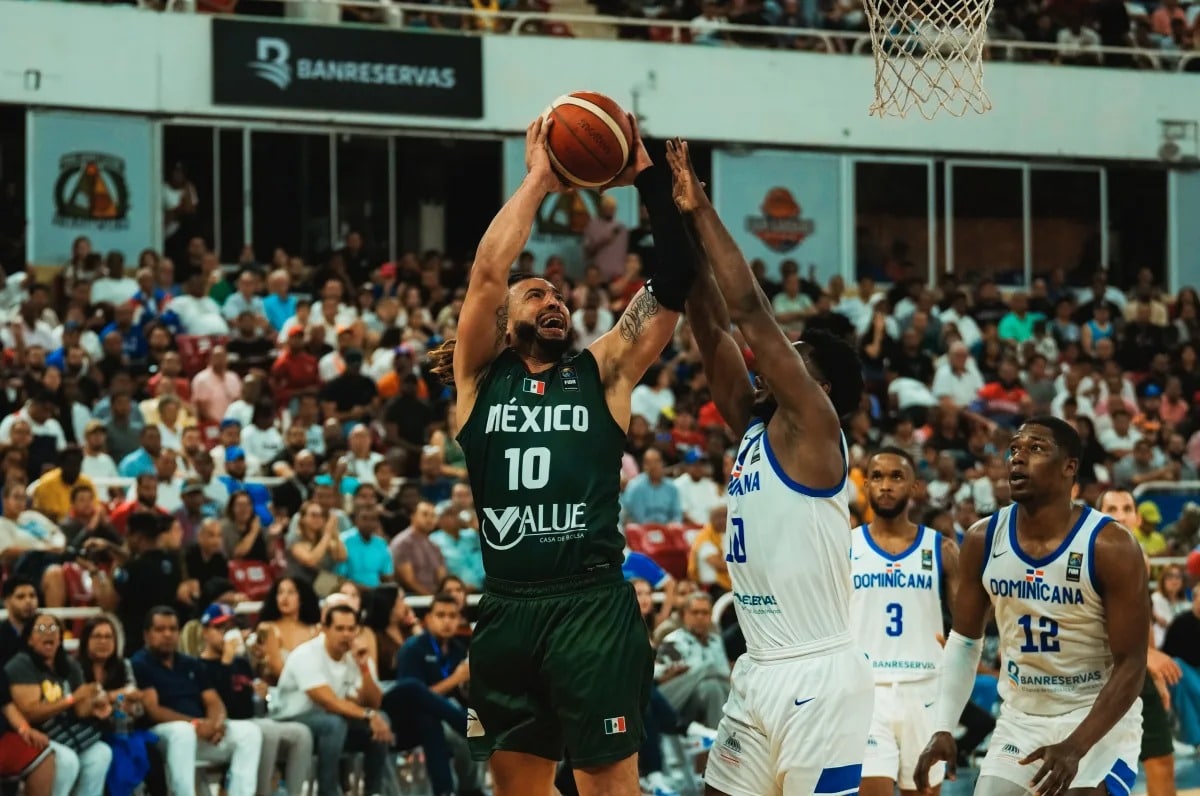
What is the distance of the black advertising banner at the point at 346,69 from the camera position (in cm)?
2073

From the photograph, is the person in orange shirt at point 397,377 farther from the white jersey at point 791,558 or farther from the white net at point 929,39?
the white jersey at point 791,558

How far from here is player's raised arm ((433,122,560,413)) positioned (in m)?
6.15

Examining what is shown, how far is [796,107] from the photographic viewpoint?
23.6m

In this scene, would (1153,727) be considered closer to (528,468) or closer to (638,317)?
(638,317)

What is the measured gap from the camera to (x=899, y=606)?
8.91 meters

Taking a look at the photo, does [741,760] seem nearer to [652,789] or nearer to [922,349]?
[652,789]

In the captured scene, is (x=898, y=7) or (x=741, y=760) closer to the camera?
(x=741, y=760)

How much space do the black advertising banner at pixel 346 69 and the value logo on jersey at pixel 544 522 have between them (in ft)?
50.9

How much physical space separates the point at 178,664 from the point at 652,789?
319 cm

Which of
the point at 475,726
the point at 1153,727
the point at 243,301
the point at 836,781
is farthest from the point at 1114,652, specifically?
the point at 243,301

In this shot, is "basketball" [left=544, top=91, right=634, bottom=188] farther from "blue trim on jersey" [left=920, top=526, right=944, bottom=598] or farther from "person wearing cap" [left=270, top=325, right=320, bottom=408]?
"person wearing cap" [left=270, top=325, right=320, bottom=408]

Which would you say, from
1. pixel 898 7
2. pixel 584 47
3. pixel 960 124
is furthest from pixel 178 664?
pixel 960 124

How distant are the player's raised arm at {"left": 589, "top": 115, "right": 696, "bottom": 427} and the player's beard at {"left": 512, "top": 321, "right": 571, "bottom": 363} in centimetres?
13

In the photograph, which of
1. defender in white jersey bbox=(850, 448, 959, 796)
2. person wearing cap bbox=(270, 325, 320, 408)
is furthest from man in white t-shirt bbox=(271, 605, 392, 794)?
person wearing cap bbox=(270, 325, 320, 408)
